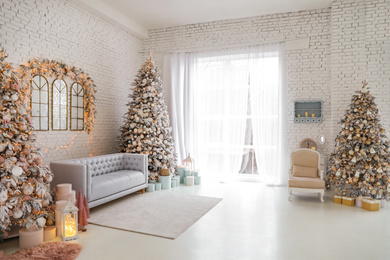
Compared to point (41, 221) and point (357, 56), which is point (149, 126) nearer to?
point (41, 221)

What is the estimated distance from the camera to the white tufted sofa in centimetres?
500

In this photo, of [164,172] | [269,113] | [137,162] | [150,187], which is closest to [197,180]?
[164,172]

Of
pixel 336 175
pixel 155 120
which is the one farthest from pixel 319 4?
pixel 155 120

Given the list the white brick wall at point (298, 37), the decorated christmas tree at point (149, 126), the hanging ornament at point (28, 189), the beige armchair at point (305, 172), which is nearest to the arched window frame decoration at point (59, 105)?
the decorated christmas tree at point (149, 126)

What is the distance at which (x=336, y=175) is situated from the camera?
6113mm

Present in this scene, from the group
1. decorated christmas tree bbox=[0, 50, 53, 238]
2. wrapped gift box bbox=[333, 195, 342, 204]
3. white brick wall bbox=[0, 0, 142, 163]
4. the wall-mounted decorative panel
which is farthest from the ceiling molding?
wrapped gift box bbox=[333, 195, 342, 204]

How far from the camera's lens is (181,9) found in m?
7.45

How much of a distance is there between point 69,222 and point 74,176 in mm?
1189

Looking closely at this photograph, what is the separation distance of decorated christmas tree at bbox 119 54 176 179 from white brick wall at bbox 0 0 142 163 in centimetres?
77

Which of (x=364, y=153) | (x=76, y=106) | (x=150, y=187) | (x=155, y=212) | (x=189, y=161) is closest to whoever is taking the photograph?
(x=155, y=212)

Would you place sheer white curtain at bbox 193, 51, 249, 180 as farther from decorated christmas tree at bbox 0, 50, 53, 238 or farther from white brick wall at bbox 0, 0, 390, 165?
decorated christmas tree at bbox 0, 50, 53, 238

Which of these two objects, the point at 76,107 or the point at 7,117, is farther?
the point at 76,107

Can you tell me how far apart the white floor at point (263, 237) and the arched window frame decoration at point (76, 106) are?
2940 millimetres

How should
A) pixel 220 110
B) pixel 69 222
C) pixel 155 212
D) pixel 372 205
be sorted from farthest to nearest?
pixel 220 110 → pixel 372 205 → pixel 155 212 → pixel 69 222
